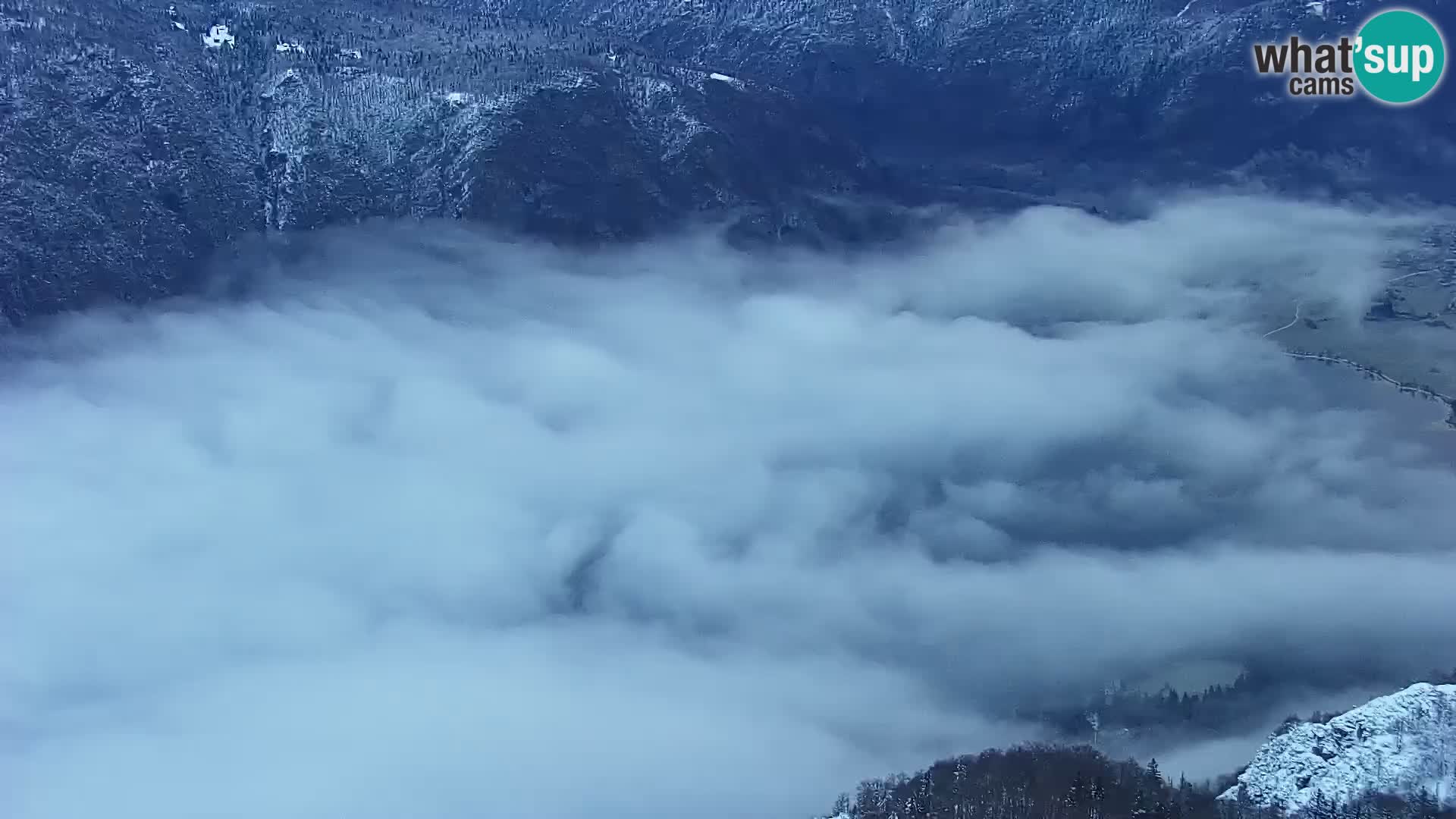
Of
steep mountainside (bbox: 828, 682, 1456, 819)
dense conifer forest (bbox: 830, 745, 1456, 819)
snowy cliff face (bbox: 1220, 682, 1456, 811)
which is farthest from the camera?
dense conifer forest (bbox: 830, 745, 1456, 819)

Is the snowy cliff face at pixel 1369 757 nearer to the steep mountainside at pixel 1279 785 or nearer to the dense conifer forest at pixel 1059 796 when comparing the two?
the steep mountainside at pixel 1279 785

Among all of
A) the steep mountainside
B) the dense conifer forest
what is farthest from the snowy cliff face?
the dense conifer forest

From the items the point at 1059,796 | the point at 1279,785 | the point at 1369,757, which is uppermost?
the point at 1369,757

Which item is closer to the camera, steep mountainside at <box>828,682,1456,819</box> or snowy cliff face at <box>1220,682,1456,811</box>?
steep mountainside at <box>828,682,1456,819</box>

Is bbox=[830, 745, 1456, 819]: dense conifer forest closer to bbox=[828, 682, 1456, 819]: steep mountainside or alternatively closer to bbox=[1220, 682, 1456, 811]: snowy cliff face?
bbox=[828, 682, 1456, 819]: steep mountainside

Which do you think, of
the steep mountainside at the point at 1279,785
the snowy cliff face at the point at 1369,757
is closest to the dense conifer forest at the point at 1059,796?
the steep mountainside at the point at 1279,785

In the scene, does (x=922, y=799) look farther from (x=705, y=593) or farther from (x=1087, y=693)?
(x=705, y=593)

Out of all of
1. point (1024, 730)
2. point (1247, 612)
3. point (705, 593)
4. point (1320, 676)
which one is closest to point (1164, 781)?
point (1024, 730)

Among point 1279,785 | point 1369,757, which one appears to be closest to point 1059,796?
point 1279,785

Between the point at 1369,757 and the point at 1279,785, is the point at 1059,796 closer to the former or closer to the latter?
the point at 1279,785
